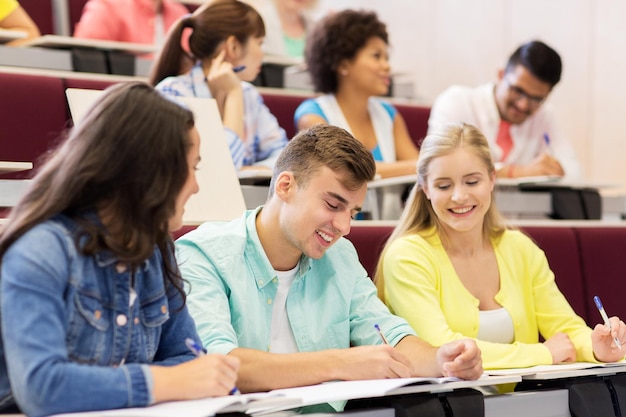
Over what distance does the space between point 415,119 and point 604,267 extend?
3.83 ft

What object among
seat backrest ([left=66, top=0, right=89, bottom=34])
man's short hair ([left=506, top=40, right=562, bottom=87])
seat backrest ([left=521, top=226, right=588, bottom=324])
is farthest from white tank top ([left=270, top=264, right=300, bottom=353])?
seat backrest ([left=66, top=0, right=89, bottom=34])

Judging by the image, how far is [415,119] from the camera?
3115mm

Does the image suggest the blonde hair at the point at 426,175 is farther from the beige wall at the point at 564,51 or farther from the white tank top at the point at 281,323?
the beige wall at the point at 564,51

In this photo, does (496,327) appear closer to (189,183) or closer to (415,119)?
(189,183)

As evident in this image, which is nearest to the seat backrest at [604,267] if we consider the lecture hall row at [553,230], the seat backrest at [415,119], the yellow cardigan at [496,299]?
the lecture hall row at [553,230]

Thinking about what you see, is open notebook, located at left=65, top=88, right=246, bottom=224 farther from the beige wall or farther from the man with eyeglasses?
the beige wall

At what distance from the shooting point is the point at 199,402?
102cm

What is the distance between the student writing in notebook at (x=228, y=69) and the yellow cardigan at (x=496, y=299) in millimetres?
706

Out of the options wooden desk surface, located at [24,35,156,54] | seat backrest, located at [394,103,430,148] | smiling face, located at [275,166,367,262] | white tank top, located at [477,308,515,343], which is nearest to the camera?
smiling face, located at [275,166,367,262]

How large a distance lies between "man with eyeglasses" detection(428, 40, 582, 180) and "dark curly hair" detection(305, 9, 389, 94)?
0.32 meters

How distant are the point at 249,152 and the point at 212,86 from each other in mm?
211

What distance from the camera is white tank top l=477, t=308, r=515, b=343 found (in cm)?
171

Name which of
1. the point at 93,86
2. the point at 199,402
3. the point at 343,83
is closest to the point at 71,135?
the point at 199,402

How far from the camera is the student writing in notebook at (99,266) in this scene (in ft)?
3.16
